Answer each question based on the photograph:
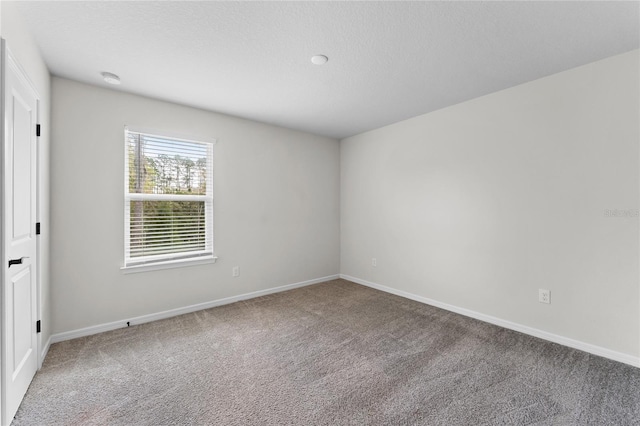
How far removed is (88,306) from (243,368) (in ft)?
5.86

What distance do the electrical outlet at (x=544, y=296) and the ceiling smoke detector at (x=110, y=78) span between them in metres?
4.47

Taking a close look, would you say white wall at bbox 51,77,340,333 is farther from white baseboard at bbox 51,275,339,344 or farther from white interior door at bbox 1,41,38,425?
white interior door at bbox 1,41,38,425

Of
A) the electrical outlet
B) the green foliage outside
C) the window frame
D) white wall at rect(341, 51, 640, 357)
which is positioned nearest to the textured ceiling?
white wall at rect(341, 51, 640, 357)

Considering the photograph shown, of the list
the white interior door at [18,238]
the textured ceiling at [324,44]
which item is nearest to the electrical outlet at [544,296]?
the textured ceiling at [324,44]

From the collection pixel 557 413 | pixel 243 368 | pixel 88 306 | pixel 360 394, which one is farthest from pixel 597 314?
pixel 88 306

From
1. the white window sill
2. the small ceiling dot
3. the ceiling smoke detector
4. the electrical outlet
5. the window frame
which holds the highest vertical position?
the small ceiling dot

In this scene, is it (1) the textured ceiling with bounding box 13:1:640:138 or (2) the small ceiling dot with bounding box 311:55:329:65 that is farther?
(2) the small ceiling dot with bounding box 311:55:329:65

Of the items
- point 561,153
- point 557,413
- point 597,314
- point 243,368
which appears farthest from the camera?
point 561,153

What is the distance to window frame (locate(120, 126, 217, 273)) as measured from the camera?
2.96 meters

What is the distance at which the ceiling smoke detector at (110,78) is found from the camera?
2.52m

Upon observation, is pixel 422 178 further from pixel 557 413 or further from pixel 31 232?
pixel 31 232

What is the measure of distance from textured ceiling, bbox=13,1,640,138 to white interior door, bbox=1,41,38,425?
553mm

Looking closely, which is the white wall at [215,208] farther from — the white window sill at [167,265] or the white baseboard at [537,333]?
the white baseboard at [537,333]

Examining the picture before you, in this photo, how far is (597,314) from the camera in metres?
2.36
